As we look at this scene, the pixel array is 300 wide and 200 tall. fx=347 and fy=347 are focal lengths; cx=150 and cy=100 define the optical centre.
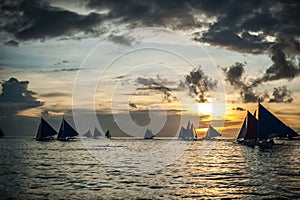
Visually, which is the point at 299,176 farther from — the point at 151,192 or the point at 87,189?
the point at 87,189

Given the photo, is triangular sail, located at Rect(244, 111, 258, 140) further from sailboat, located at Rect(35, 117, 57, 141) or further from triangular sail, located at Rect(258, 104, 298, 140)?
sailboat, located at Rect(35, 117, 57, 141)

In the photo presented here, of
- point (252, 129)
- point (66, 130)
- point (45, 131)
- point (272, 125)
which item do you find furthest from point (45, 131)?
point (272, 125)

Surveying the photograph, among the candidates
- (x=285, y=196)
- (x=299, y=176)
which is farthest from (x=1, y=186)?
(x=299, y=176)

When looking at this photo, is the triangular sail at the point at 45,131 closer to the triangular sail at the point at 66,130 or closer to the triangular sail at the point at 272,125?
the triangular sail at the point at 66,130

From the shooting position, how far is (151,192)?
33.7 meters

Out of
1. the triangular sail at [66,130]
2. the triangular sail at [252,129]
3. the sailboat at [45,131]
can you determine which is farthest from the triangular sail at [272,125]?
the sailboat at [45,131]

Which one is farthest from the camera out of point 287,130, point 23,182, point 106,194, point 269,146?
point 269,146

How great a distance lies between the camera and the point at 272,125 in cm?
10781

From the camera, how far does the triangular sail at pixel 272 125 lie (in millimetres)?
106625

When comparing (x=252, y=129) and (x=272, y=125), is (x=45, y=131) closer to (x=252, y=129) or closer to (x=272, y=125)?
(x=252, y=129)

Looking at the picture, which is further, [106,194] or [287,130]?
[287,130]

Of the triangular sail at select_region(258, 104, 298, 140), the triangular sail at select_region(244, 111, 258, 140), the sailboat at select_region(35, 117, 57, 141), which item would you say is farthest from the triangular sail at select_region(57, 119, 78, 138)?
the triangular sail at select_region(258, 104, 298, 140)

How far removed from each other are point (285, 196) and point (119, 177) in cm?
2121

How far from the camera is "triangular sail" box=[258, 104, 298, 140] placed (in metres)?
107
